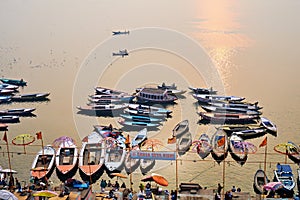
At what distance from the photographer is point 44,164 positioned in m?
13.1

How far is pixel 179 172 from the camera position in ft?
Result: 44.3

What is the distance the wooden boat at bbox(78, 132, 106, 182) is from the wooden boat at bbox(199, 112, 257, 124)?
579cm

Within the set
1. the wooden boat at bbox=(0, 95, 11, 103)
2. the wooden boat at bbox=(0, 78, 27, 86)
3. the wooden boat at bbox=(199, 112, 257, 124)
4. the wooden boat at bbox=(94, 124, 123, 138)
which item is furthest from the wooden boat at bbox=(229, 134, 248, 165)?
the wooden boat at bbox=(0, 78, 27, 86)

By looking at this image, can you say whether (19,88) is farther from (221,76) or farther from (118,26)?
(118,26)

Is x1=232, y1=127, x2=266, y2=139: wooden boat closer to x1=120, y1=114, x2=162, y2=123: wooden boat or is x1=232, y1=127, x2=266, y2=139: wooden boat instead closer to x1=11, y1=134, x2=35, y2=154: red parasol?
x1=120, y1=114, x2=162, y2=123: wooden boat

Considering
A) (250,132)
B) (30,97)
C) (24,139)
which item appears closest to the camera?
(24,139)

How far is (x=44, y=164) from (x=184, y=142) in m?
5.58

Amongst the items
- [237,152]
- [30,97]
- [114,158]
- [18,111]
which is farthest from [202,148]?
[30,97]

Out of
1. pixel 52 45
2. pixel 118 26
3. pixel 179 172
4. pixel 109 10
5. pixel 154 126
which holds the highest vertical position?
pixel 109 10

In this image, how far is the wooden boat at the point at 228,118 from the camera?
684 inches

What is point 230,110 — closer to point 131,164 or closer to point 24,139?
point 131,164

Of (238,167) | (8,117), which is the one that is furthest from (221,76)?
(8,117)

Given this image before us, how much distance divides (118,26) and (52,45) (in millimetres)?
8246

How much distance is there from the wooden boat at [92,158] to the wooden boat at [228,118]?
5792 mm
